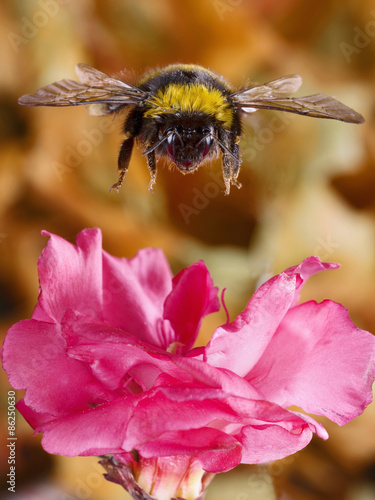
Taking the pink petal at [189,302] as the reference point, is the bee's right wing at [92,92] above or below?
above

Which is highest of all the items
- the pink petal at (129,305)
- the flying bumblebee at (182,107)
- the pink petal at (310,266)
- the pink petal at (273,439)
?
the flying bumblebee at (182,107)

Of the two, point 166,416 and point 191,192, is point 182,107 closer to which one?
point 166,416

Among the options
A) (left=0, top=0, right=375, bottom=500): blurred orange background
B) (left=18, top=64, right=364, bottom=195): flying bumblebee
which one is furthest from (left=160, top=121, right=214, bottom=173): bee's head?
(left=0, top=0, right=375, bottom=500): blurred orange background

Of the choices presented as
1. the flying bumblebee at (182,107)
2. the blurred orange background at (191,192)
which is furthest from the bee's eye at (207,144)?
the blurred orange background at (191,192)

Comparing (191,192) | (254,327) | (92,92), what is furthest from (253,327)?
(191,192)

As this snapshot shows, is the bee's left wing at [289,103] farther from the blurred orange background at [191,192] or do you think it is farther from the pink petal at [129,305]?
the blurred orange background at [191,192]

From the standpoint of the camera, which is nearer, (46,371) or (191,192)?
(46,371)

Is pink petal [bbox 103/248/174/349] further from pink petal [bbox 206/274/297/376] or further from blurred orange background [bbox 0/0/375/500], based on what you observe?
blurred orange background [bbox 0/0/375/500]
